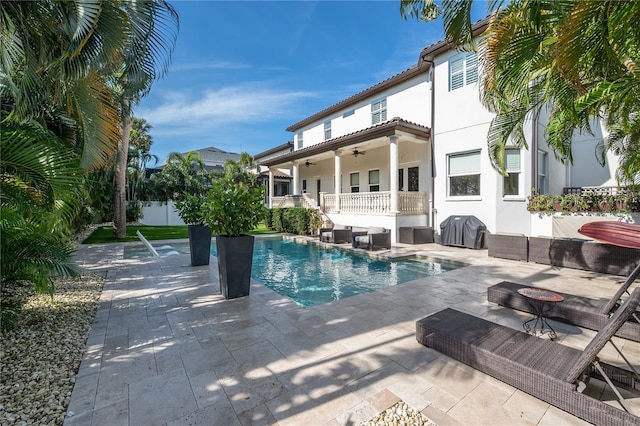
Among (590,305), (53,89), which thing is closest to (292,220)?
(53,89)

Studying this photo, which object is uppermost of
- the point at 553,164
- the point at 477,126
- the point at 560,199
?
the point at 477,126

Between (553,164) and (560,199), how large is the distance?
155 inches

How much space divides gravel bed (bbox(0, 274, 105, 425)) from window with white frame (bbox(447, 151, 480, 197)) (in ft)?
45.4

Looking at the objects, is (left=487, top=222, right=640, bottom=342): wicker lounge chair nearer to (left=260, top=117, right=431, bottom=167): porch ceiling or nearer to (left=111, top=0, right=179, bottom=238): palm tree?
(left=111, top=0, right=179, bottom=238): palm tree

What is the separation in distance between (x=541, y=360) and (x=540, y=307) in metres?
1.81

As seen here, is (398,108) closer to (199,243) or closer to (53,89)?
(199,243)

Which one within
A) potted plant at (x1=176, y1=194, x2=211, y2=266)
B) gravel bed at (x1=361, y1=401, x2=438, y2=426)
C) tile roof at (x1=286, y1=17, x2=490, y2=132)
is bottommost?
gravel bed at (x1=361, y1=401, x2=438, y2=426)

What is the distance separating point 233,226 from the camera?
6.14 metres

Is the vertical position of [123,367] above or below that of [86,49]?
below

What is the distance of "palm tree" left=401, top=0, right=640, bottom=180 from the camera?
10.9 feet

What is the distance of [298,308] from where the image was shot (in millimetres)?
5496

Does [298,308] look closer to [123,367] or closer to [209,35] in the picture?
[123,367]

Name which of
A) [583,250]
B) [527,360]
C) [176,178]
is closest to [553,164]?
[583,250]

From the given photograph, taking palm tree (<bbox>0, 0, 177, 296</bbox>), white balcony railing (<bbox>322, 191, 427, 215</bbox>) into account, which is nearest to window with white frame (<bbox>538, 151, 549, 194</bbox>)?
white balcony railing (<bbox>322, 191, 427, 215</bbox>)
